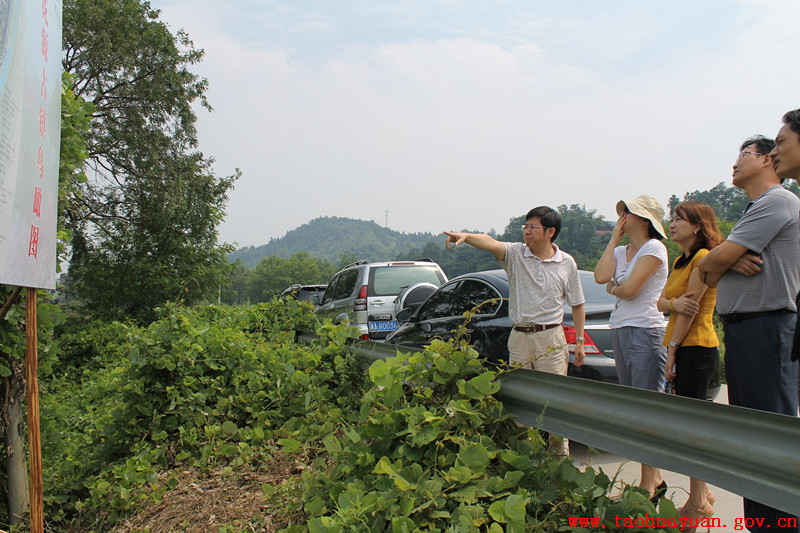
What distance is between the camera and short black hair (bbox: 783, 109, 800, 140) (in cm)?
240

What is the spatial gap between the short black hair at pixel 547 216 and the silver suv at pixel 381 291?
5.39 meters

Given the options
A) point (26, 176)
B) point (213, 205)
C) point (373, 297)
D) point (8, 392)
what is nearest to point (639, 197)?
point (26, 176)

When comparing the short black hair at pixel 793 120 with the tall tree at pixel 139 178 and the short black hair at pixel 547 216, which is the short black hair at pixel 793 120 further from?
the tall tree at pixel 139 178

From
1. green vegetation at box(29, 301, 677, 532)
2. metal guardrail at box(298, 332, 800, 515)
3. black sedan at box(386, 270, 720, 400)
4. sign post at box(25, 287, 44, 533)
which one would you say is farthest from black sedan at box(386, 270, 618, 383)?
sign post at box(25, 287, 44, 533)

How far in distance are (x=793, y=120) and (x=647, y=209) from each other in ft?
4.40

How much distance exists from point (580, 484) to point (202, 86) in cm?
2156

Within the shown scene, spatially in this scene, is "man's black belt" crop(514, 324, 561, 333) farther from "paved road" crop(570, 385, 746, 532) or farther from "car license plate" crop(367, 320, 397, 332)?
"car license plate" crop(367, 320, 397, 332)

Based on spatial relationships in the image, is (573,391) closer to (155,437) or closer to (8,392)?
(155,437)

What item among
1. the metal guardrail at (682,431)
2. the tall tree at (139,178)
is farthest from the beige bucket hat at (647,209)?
the tall tree at (139,178)

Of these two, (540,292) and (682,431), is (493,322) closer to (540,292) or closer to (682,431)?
(540,292)

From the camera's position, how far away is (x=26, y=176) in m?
2.27

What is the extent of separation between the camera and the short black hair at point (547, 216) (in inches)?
152

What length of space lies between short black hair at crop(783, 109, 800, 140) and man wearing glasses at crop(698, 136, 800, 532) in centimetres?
30

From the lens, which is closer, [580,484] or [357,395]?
[580,484]
